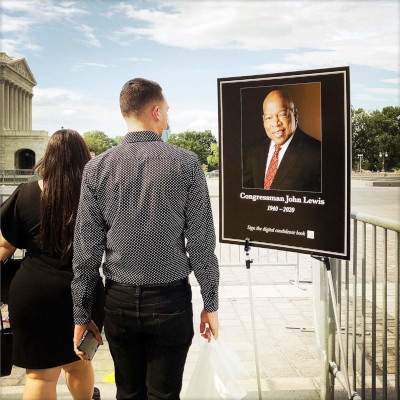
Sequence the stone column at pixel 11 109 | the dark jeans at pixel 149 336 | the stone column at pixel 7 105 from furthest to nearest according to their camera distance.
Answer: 1. the stone column at pixel 11 109
2. the stone column at pixel 7 105
3. the dark jeans at pixel 149 336

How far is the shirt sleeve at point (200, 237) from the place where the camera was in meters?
2.28

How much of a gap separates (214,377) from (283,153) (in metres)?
1.51

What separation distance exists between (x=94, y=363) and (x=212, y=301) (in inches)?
97.9

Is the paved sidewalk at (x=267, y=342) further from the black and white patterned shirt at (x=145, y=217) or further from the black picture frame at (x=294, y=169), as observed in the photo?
the black and white patterned shirt at (x=145, y=217)

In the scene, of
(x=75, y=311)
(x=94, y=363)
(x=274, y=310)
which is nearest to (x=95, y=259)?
(x=75, y=311)

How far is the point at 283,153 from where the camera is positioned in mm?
3168

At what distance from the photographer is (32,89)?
107 metres

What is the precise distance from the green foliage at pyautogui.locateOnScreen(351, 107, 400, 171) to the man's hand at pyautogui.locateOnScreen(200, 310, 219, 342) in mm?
74773

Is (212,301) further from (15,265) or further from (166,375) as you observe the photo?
(15,265)

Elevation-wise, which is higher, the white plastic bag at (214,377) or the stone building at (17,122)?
the stone building at (17,122)

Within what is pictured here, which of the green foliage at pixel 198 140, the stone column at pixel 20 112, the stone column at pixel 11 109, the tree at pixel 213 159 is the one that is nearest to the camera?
the stone column at pixel 11 109

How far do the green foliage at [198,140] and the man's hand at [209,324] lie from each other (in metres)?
108

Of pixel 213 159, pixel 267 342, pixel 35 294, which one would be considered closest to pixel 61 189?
pixel 35 294

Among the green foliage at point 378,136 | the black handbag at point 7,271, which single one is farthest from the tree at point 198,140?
the black handbag at point 7,271
